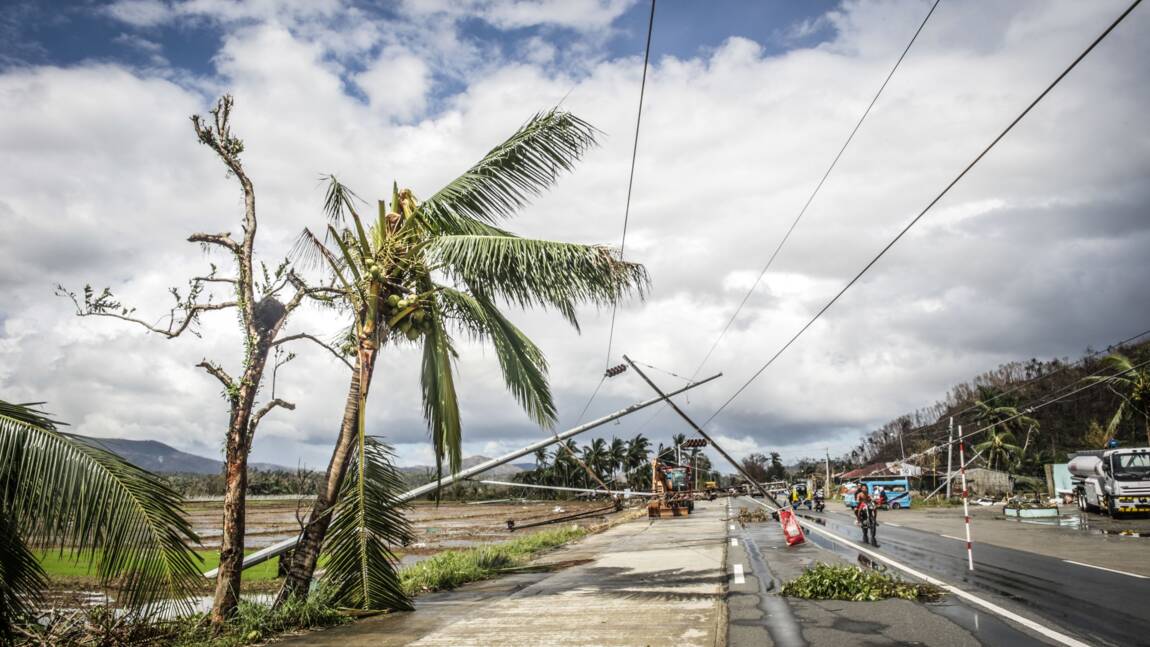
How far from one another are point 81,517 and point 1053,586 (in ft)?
40.5

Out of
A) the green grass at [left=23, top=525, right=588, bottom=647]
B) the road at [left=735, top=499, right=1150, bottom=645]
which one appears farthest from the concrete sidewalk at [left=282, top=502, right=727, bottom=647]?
the road at [left=735, top=499, right=1150, bottom=645]

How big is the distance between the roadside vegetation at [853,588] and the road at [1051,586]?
98cm

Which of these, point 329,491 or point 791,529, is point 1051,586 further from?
point 329,491

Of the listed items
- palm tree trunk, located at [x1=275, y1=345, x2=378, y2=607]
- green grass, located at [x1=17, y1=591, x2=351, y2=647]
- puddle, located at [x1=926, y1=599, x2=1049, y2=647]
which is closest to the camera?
puddle, located at [x1=926, y1=599, x2=1049, y2=647]

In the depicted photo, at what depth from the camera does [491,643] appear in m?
7.16

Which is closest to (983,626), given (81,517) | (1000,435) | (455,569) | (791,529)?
(455,569)

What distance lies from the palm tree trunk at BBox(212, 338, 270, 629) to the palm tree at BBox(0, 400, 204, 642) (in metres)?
1.94

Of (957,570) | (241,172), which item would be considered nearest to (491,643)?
(241,172)

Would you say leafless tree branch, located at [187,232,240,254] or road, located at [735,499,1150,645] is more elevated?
leafless tree branch, located at [187,232,240,254]

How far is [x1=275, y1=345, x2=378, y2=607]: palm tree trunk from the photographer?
8.77 metres

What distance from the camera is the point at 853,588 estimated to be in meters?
9.27

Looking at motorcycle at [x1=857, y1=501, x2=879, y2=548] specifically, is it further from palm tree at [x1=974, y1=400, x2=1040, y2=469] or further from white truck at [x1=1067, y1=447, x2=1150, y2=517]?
palm tree at [x1=974, y1=400, x2=1040, y2=469]

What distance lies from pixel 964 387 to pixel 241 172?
13826 centimetres

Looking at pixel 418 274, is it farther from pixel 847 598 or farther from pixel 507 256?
pixel 847 598
